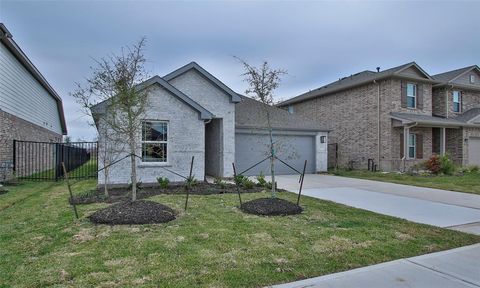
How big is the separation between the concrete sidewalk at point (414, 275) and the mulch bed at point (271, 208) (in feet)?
9.91

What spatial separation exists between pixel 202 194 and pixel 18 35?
45.4 feet

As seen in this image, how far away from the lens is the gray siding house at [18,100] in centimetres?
1320

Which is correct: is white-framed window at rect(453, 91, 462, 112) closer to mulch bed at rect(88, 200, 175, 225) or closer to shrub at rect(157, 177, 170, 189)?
shrub at rect(157, 177, 170, 189)

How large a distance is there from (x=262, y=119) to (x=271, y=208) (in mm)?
10477

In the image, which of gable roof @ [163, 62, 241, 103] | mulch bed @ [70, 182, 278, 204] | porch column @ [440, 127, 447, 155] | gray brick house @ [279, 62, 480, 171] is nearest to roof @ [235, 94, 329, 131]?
gable roof @ [163, 62, 241, 103]

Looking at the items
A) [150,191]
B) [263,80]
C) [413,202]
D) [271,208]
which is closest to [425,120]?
[413,202]

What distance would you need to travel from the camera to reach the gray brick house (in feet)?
61.6

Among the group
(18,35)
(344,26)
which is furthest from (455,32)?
(18,35)

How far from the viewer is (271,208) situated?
7.30 meters

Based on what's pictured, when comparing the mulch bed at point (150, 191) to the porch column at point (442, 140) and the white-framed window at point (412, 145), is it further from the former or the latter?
the porch column at point (442, 140)

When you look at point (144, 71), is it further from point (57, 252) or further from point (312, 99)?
point (312, 99)

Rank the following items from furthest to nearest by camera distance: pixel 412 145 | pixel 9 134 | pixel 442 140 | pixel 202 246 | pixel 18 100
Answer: pixel 442 140 → pixel 412 145 → pixel 18 100 → pixel 9 134 → pixel 202 246

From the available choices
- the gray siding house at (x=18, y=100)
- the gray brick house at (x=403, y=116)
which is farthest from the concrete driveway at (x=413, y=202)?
the gray siding house at (x=18, y=100)

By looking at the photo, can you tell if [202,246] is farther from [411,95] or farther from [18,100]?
[411,95]
